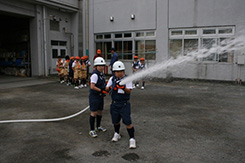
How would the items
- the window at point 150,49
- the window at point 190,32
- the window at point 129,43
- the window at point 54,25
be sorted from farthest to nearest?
the window at point 54,25 → the window at point 129,43 → the window at point 150,49 → the window at point 190,32

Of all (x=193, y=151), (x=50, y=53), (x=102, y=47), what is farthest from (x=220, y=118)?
(x=50, y=53)

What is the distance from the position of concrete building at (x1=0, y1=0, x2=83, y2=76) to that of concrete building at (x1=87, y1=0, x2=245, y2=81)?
2.21 m

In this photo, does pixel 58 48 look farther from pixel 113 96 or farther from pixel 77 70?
pixel 113 96

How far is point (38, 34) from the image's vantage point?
1719 cm

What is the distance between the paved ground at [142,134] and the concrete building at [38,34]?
32.4 ft

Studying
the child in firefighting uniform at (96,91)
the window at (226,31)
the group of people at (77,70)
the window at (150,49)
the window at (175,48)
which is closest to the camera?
the child in firefighting uniform at (96,91)

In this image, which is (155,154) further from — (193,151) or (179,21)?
(179,21)

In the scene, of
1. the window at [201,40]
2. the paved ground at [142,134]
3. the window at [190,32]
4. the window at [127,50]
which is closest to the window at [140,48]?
the window at [127,50]

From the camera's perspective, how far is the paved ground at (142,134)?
3949 mm

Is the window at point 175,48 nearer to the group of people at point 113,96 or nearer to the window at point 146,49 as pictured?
the window at point 146,49

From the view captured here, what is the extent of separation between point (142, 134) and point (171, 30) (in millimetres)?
11764

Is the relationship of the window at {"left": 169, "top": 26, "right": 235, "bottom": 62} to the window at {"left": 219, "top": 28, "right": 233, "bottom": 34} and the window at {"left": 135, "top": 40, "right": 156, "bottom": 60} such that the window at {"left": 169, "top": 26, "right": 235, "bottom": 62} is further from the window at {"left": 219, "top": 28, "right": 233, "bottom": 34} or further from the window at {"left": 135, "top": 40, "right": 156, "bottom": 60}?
the window at {"left": 135, "top": 40, "right": 156, "bottom": 60}

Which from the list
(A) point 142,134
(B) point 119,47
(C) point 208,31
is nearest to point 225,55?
(C) point 208,31

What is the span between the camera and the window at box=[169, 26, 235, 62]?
13484 millimetres
